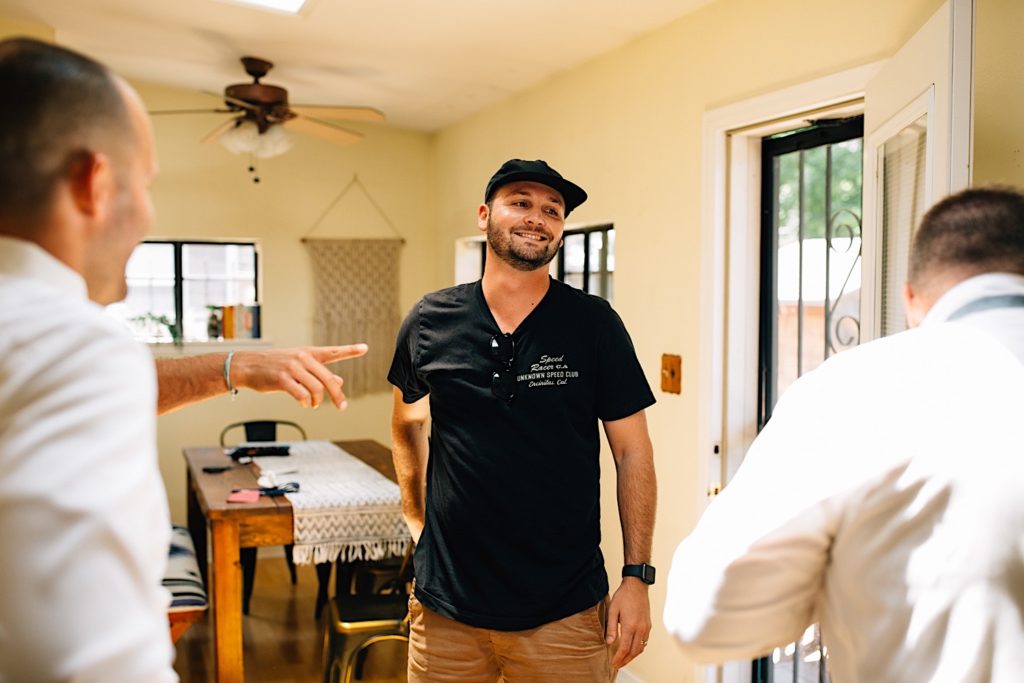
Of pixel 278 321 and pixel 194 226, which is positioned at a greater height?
pixel 194 226

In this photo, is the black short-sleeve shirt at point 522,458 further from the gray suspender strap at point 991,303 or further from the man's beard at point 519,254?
the gray suspender strap at point 991,303

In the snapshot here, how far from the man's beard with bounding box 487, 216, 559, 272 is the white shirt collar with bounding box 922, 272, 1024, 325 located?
1.11 metres

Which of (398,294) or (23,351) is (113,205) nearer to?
(23,351)

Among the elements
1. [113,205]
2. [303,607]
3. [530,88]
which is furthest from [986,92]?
[303,607]

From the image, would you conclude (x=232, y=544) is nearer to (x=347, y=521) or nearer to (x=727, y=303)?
(x=347, y=521)

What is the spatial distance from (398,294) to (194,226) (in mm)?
1428

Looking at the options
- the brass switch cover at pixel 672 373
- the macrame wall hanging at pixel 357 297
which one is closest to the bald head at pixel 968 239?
the brass switch cover at pixel 672 373

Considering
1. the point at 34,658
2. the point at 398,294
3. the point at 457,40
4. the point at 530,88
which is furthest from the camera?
the point at 398,294

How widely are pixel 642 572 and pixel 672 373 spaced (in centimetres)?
150

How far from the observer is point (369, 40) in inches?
167

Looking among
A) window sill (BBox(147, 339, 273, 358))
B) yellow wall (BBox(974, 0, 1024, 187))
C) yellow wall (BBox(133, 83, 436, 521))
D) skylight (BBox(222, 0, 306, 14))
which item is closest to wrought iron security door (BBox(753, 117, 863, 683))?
yellow wall (BBox(974, 0, 1024, 187))

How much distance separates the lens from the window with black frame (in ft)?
19.4

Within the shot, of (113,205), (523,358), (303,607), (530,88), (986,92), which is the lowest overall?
(303,607)

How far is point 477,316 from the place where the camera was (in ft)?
7.08
